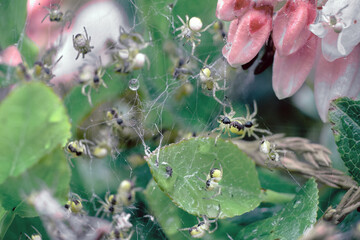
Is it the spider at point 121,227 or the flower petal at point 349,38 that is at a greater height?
the flower petal at point 349,38

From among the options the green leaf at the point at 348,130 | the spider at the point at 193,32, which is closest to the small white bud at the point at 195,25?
the spider at the point at 193,32

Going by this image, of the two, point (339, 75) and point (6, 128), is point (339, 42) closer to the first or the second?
point (339, 75)

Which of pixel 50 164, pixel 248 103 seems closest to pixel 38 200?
pixel 50 164

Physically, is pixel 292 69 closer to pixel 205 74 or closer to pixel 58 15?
pixel 205 74

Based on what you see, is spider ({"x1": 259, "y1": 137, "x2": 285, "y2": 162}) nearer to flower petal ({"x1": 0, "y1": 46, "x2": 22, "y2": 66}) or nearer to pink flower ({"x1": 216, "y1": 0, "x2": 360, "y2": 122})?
pink flower ({"x1": 216, "y1": 0, "x2": 360, "y2": 122})

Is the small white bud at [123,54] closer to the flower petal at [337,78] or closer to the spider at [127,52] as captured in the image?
the spider at [127,52]

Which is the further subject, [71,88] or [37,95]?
[71,88]
